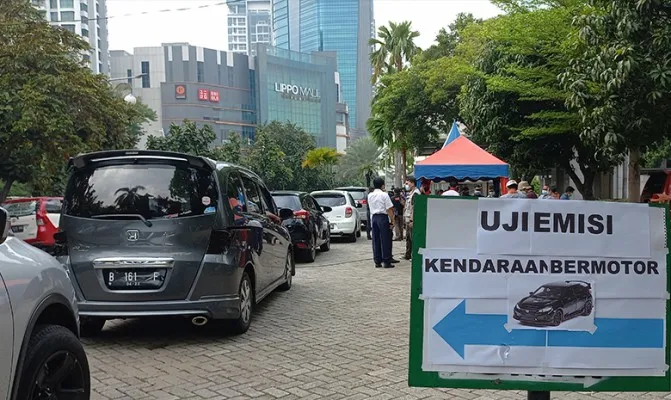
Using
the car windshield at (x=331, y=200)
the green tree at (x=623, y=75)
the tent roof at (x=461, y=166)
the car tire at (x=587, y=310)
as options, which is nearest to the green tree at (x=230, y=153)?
the car windshield at (x=331, y=200)

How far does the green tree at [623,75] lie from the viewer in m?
8.16

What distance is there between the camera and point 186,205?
581 centimetres

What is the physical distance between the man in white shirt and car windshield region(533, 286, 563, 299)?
8551mm

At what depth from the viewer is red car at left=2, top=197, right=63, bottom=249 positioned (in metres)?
13.4

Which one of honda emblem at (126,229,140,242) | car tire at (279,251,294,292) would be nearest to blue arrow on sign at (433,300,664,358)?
honda emblem at (126,229,140,242)

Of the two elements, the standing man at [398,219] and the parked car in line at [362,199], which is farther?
the parked car in line at [362,199]

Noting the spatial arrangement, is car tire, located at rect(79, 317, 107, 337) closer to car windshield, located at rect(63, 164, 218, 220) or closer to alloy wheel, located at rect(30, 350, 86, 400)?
car windshield, located at rect(63, 164, 218, 220)

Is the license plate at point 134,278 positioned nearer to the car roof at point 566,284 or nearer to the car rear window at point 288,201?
the car roof at point 566,284

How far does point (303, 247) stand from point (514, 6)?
7850 mm

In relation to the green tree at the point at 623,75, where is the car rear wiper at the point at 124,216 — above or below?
below

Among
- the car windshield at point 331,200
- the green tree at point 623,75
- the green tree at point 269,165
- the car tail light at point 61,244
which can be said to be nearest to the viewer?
the car tail light at point 61,244

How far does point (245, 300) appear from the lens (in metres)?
6.41

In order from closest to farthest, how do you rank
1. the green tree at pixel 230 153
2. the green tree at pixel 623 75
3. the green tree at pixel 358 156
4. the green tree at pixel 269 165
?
1. the green tree at pixel 623 75
2. the green tree at pixel 230 153
3. the green tree at pixel 269 165
4. the green tree at pixel 358 156

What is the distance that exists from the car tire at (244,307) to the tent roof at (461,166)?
7.89m
